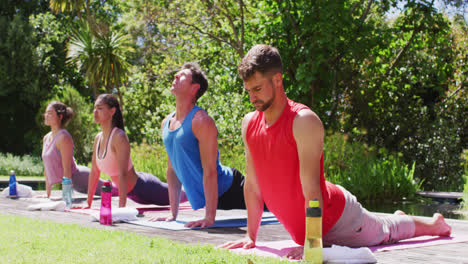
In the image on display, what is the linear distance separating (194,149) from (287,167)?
5.96 ft

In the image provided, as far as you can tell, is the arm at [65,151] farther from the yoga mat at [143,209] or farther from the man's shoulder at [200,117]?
the man's shoulder at [200,117]

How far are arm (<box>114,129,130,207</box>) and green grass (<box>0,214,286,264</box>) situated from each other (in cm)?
140

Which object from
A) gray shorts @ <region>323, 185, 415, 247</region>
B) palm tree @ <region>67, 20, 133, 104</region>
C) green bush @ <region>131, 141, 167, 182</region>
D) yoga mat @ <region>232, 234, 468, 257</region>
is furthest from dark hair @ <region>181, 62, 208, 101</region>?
palm tree @ <region>67, 20, 133, 104</region>

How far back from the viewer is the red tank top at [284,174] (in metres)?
3.21

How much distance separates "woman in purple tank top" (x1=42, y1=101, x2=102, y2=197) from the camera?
A: 7441mm

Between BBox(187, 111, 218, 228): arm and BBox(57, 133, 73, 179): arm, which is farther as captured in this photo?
BBox(57, 133, 73, 179): arm

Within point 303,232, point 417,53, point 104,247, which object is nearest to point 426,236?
point 303,232

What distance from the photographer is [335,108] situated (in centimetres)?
1266

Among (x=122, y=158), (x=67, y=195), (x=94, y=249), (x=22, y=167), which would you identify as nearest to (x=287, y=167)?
(x=94, y=249)

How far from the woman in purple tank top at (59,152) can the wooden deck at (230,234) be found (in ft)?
2.64

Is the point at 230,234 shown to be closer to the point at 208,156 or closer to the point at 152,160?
the point at 208,156

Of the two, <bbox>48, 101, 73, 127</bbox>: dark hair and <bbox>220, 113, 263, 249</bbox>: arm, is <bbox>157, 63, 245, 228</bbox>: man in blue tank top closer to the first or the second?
<bbox>220, 113, 263, 249</bbox>: arm

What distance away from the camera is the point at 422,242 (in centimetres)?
375

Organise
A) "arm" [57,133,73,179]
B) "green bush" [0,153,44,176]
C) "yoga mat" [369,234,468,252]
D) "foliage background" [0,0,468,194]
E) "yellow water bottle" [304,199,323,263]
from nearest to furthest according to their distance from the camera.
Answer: "yellow water bottle" [304,199,323,263]
"yoga mat" [369,234,468,252]
"arm" [57,133,73,179]
"foliage background" [0,0,468,194]
"green bush" [0,153,44,176]
